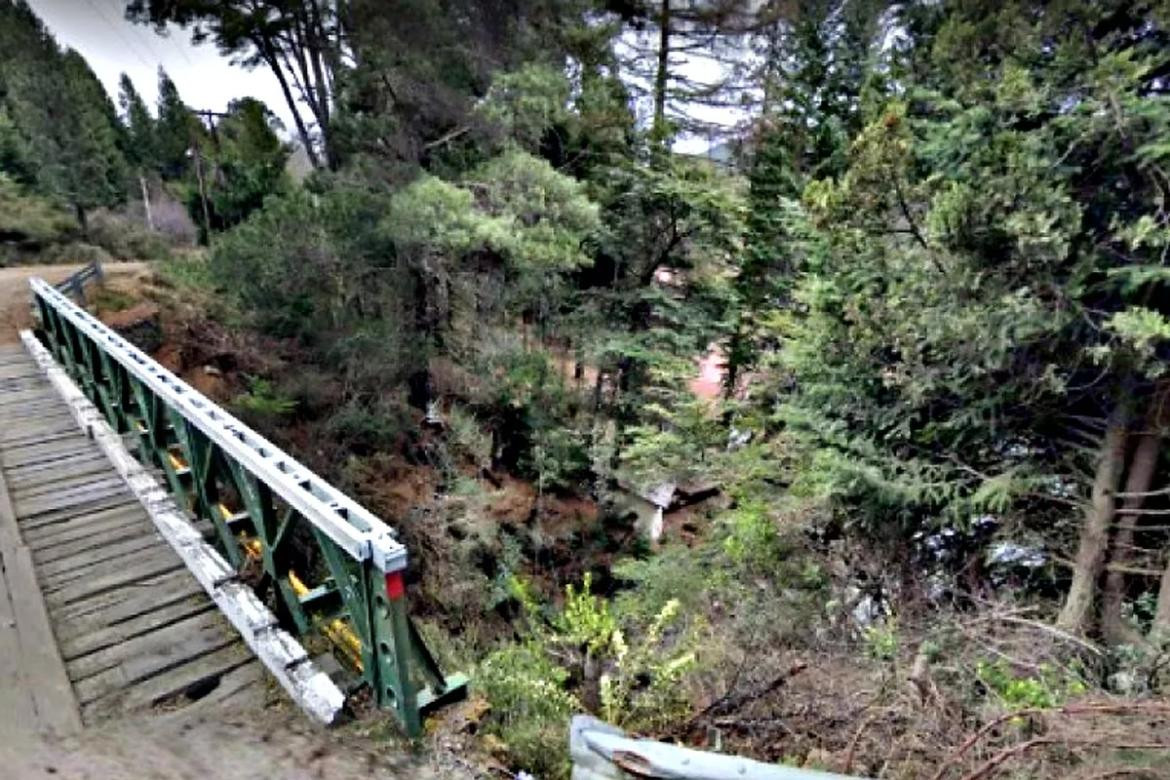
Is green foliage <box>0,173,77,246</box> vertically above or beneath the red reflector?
above

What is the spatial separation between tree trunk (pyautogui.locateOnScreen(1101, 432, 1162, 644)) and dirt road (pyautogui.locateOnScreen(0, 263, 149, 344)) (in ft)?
44.5

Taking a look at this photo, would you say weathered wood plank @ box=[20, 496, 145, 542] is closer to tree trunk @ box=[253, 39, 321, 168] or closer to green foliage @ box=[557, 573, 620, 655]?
green foliage @ box=[557, 573, 620, 655]

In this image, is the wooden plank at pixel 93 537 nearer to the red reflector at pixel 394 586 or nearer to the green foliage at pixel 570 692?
the green foliage at pixel 570 692

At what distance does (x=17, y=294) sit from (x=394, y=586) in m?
14.6

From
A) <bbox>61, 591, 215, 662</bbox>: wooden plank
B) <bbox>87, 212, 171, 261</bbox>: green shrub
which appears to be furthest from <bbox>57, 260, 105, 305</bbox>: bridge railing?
<bbox>87, 212, 171, 261</bbox>: green shrub

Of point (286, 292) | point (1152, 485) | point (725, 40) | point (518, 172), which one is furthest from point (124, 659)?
point (725, 40)

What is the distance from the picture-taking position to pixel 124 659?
2.87 m

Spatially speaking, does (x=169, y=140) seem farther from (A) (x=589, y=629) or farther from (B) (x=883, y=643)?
(B) (x=883, y=643)

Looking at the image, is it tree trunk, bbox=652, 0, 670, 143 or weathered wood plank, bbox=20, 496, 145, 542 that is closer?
weathered wood plank, bbox=20, 496, 145, 542

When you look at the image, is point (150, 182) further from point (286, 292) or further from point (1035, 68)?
point (1035, 68)

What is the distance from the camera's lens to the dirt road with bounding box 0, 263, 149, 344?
392 inches

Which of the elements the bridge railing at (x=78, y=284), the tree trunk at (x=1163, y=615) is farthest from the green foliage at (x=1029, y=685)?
the bridge railing at (x=78, y=284)

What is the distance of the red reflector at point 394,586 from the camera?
2.11 meters

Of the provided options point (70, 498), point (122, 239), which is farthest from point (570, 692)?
point (122, 239)
